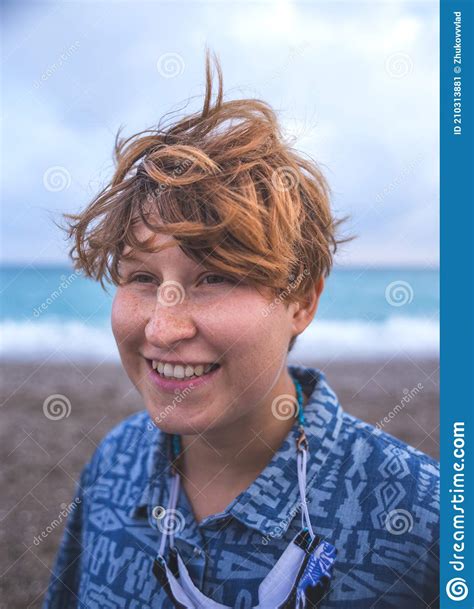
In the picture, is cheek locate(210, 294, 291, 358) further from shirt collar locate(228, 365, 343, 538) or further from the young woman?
shirt collar locate(228, 365, 343, 538)

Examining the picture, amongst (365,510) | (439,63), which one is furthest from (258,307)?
(439,63)

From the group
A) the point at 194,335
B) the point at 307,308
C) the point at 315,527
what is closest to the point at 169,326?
the point at 194,335

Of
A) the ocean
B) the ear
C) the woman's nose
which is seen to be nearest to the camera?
the woman's nose

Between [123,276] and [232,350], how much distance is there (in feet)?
1.29

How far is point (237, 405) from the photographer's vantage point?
1.62 meters

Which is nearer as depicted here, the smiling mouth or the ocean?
the smiling mouth

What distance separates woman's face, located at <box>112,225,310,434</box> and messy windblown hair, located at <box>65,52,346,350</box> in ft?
0.18

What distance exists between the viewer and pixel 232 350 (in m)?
1.53

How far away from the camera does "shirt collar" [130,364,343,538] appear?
66.0 inches

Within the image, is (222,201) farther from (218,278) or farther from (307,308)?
(307,308)

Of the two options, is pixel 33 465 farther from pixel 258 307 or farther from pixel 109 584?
pixel 258 307
